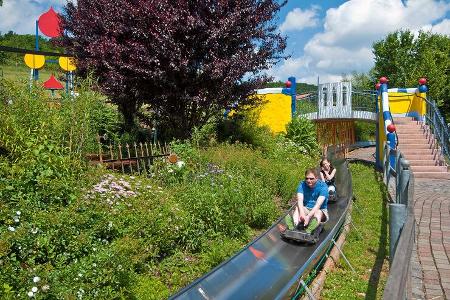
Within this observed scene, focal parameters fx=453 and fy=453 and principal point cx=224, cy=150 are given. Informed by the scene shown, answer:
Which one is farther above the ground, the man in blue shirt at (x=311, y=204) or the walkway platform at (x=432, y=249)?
the man in blue shirt at (x=311, y=204)

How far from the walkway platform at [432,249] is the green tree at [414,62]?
30864 mm

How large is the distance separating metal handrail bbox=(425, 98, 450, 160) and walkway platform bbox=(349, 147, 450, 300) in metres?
5.34

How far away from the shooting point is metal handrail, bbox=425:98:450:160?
1598cm

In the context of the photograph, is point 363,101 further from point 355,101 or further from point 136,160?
point 136,160

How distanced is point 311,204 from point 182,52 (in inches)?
165

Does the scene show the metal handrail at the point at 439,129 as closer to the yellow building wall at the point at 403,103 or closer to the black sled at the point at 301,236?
the yellow building wall at the point at 403,103

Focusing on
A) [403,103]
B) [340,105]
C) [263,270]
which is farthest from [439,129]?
[263,270]

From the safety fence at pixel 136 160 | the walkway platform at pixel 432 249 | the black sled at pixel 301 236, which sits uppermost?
the safety fence at pixel 136 160

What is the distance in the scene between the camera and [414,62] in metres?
40.4

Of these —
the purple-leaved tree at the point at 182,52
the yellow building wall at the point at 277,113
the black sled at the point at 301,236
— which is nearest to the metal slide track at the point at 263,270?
the black sled at the point at 301,236

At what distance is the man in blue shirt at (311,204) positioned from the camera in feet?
22.5

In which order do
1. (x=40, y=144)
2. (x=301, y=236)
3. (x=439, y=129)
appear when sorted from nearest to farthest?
(x=40, y=144), (x=301, y=236), (x=439, y=129)

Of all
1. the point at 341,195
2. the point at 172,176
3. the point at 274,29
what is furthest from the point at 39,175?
the point at 274,29

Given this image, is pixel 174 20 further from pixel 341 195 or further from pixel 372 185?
pixel 372 185
